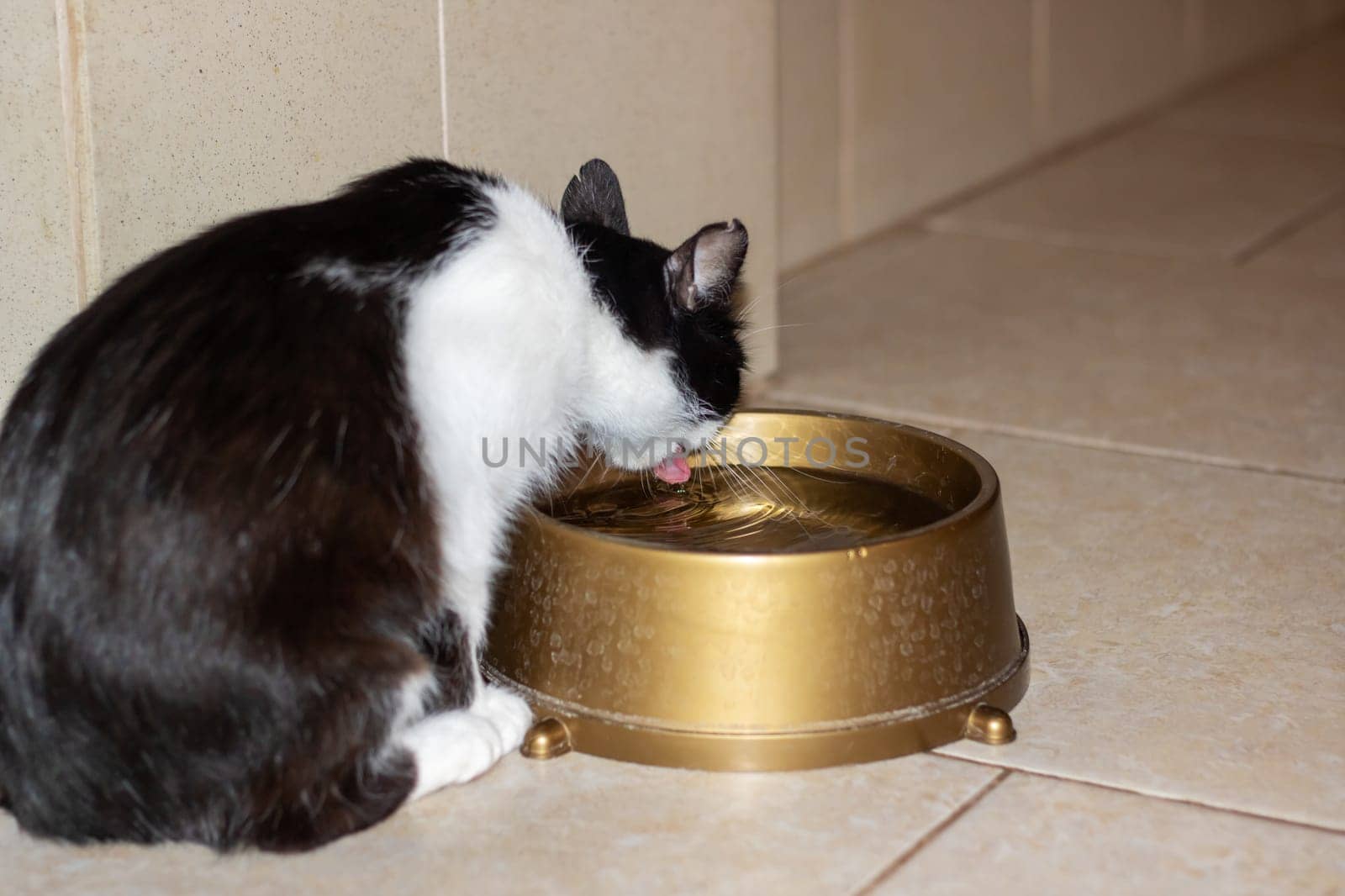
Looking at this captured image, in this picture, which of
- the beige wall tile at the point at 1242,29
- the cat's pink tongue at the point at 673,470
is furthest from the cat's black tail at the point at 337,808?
the beige wall tile at the point at 1242,29

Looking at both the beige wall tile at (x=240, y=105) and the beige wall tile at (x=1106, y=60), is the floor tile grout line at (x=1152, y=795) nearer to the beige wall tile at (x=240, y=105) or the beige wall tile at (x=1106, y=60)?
Result: the beige wall tile at (x=240, y=105)

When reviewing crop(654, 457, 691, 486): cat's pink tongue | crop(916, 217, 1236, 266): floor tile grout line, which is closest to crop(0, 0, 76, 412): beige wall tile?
crop(654, 457, 691, 486): cat's pink tongue

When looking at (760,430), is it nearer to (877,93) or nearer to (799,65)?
(799,65)

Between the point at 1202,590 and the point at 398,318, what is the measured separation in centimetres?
124

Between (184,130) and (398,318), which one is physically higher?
(184,130)

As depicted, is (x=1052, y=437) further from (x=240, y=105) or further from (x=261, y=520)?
(x=261, y=520)

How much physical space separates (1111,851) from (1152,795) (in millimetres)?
131

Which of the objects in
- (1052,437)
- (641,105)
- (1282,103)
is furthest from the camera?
(1282,103)

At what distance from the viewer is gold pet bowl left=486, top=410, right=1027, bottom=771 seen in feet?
6.11

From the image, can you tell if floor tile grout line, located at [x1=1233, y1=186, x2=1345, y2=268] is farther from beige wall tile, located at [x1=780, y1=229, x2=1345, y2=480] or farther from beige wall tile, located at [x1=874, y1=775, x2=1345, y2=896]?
beige wall tile, located at [x1=874, y1=775, x2=1345, y2=896]

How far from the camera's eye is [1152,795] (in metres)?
1.87

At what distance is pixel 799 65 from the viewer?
12.7 feet

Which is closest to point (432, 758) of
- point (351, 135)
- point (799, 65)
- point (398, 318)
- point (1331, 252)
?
point (398, 318)

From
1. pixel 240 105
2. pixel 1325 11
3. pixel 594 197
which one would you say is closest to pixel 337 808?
pixel 594 197
